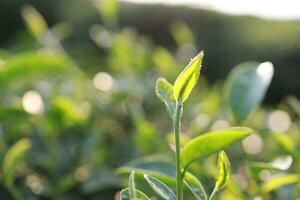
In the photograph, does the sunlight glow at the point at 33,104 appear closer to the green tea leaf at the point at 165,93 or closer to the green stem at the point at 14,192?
the green stem at the point at 14,192

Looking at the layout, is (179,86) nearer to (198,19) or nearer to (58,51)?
(58,51)

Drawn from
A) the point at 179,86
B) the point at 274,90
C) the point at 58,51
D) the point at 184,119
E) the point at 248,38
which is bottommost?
the point at 179,86

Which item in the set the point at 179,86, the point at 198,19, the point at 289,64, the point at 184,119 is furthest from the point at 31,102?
the point at 198,19

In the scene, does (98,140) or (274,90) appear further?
(274,90)

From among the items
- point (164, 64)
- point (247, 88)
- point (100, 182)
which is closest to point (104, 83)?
Result: point (164, 64)

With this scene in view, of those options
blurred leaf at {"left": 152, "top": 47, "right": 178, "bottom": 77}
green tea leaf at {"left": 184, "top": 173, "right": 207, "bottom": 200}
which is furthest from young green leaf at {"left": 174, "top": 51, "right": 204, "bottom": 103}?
blurred leaf at {"left": 152, "top": 47, "right": 178, "bottom": 77}

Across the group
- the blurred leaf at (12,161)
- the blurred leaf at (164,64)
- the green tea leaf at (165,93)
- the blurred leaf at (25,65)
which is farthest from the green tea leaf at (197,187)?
the blurred leaf at (164,64)

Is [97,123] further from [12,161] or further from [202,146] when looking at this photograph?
[202,146]
